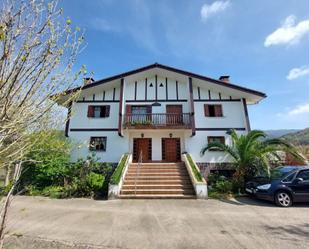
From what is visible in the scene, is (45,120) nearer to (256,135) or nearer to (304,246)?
(304,246)

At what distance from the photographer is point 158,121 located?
14469mm

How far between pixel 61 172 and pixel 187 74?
11.3 m

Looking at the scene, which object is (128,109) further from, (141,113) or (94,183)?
(94,183)

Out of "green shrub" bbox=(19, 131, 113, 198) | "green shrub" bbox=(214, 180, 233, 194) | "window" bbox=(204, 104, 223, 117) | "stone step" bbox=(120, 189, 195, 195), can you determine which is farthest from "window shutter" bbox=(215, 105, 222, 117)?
"green shrub" bbox=(19, 131, 113, 198)

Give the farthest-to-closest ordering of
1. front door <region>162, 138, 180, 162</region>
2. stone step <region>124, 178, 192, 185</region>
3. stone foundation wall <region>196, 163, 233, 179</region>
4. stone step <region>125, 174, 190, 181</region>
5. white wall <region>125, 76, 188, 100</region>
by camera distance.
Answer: white wall <region>125, 76, 188, 100</region> → front door <region>162, 138, 180, 162</region> → stone foundation wall <region>196, 163, 233, 179</region> → stone step <region>125, 174, 190, 181</region> → stone step <region>124, 178, 192, 185</region>

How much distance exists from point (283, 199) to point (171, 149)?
850 cm

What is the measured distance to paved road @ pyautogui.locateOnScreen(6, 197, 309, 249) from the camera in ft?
13.6

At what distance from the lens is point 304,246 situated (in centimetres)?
401

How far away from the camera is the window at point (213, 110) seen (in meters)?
14.6

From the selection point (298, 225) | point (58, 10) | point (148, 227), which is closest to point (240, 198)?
point (298, 225)

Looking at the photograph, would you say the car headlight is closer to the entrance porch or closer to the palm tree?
the palm tree

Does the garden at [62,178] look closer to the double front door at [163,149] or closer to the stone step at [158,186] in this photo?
the stone step at [158,186]

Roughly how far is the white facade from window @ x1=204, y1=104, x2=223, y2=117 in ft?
0.92

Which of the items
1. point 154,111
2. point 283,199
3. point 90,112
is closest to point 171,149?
point 154,111
